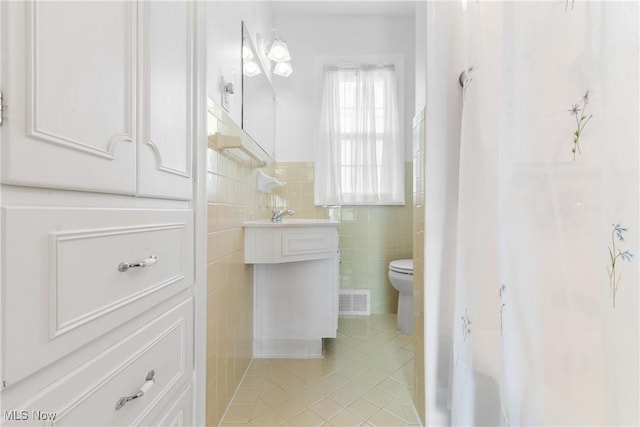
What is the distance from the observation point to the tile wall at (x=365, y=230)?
108 inches

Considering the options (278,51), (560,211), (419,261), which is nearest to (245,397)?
(419,261)

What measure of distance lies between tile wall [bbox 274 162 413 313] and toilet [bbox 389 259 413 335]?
40cm

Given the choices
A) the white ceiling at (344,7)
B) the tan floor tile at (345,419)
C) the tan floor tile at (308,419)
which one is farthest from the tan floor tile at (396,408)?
the white ceiling at (344,7)

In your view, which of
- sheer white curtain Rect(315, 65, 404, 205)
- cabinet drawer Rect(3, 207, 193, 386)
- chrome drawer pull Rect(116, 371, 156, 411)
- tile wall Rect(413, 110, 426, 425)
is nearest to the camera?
cabinet drawer Rect(3, 207, 193, 386)

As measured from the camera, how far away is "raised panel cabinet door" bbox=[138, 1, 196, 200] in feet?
2.53

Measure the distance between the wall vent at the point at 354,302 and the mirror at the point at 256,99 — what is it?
1403 mm

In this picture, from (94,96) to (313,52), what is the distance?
248cm

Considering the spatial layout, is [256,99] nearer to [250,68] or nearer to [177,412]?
[250,68]

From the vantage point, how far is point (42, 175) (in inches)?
19.2

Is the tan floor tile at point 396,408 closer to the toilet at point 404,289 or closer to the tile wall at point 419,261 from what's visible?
the tile wall at point 419,261

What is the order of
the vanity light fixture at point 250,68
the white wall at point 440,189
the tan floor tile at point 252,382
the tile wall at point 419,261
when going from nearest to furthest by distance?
the white wall at point 440,189 < the tile wall at point 419,261 < the tan floor tile at point 252,382 < the vanity light fixture at point 250,68

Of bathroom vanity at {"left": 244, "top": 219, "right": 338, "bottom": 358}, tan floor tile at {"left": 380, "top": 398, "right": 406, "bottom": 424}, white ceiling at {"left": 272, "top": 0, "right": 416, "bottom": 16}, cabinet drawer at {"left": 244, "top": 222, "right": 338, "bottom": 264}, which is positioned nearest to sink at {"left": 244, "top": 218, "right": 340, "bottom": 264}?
cabinet drawer at {"left": 244, "top": 222, "right": 338, "bottom": 264}

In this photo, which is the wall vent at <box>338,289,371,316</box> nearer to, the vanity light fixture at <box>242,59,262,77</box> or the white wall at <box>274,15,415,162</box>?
the white wall at <box>274,15,415,162</box>

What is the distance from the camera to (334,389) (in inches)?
61.4
